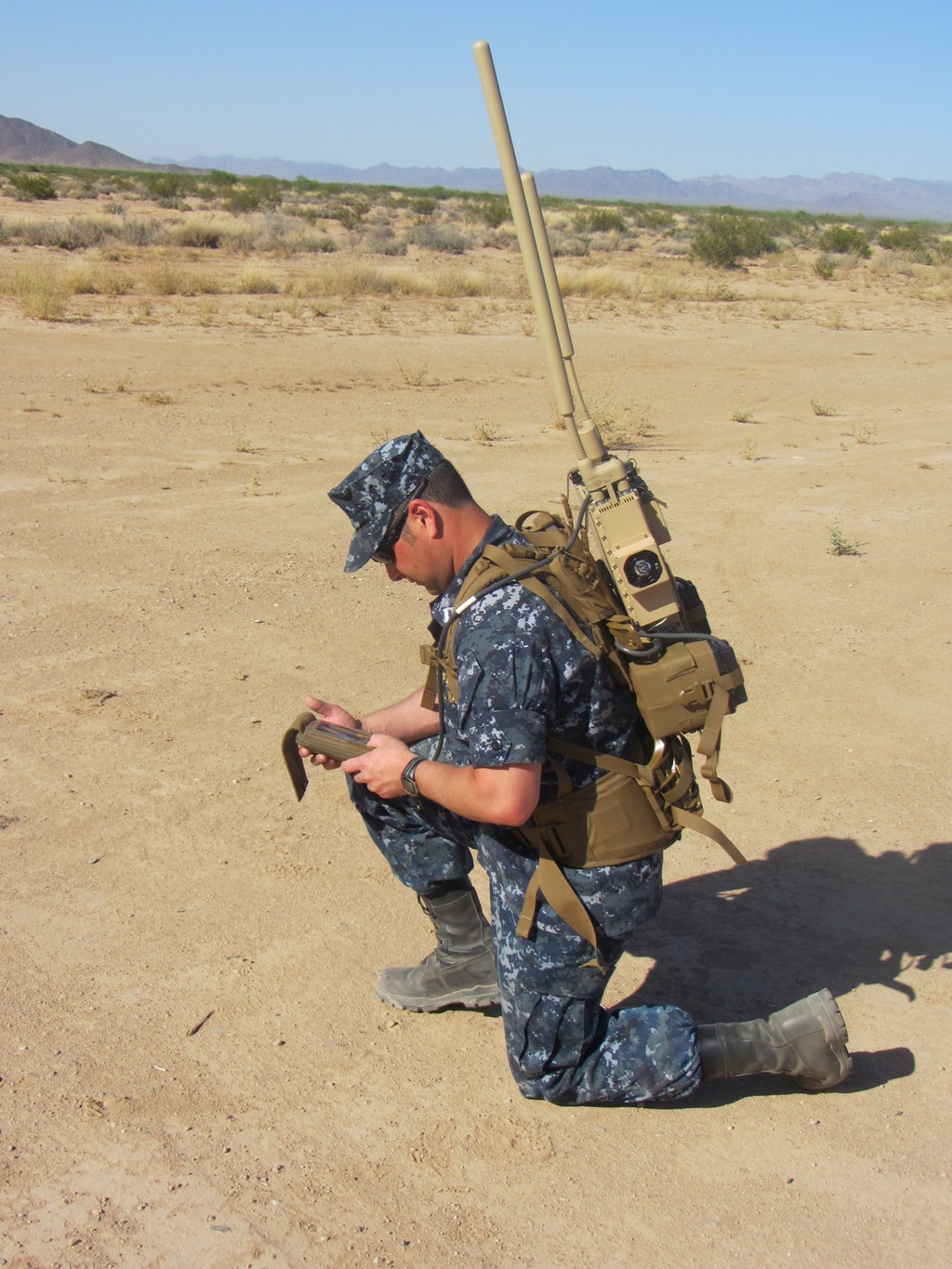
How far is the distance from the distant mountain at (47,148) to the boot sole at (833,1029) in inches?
6960

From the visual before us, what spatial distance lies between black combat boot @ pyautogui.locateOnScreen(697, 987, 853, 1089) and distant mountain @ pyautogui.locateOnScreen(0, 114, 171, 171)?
580ft

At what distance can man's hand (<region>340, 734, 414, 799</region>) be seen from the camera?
8.76ft

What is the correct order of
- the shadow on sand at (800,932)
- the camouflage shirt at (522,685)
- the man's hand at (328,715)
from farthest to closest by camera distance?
the shadow on sand at (800,932) → the man's hand at (328,715) → the camouflage shirt at (522,685)

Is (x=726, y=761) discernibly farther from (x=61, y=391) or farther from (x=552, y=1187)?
(x=61, y=391)

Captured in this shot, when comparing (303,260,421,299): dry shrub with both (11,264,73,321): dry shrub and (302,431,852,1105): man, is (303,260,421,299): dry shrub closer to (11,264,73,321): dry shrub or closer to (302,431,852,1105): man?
(11,264,73,321): dry shrub

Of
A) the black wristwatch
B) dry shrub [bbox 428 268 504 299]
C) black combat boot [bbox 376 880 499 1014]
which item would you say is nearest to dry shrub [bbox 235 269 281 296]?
dry shrub [bbox 428 268 504 299]

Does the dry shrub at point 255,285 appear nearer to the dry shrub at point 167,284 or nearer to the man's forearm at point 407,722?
the dry shrub at point 167,284

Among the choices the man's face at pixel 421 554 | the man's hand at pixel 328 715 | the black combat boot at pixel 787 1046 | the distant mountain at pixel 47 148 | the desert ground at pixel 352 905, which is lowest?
the desert ground at pixel 352 905

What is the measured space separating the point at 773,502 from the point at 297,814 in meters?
5.35

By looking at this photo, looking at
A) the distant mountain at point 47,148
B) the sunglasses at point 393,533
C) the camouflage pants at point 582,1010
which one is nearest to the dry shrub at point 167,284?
the sunglasses at point 393,533

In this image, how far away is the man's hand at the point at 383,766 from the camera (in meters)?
2.67

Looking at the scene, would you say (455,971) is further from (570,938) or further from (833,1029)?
(833,1029)

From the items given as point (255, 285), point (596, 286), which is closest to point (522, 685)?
point (255, 285)

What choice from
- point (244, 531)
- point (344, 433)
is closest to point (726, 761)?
point (244, 531)
